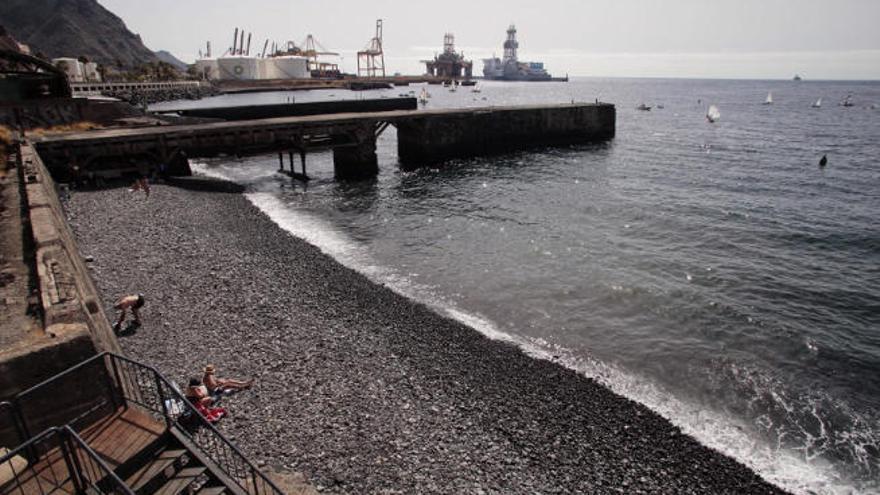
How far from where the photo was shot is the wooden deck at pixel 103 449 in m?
6.91

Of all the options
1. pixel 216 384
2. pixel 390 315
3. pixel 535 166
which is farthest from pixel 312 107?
pixel 216 384

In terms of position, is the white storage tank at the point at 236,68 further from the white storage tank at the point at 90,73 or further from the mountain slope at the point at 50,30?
the white storage tank at the point at 90,73

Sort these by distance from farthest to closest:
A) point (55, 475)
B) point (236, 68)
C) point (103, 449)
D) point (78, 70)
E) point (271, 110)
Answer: point (236, 68)
point (78, 70)
point (271, 110)
point (103, 449)
point (55, 475)

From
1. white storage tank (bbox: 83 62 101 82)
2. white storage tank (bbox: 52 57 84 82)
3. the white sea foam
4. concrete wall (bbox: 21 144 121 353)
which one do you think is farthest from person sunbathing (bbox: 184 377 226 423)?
white storage tank (bbox: 83 62 101 82)

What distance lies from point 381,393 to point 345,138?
3645 cm

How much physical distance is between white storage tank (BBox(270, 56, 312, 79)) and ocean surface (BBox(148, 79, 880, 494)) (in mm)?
145490

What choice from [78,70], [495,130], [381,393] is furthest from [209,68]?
[381,393]

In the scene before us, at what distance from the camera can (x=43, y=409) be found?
8.16 metres

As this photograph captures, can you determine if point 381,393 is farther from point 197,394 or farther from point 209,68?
point 209,68

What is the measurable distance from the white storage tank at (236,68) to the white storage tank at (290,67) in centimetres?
1084

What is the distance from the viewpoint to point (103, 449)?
7773 mm

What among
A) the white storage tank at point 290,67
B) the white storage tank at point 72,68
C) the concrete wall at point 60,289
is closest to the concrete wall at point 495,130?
the concrete wall at point 60,289

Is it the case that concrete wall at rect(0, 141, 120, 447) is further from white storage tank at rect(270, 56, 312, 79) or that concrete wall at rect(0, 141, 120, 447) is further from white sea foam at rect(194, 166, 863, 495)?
white storage tank at rect(270, 56, 312, 79)

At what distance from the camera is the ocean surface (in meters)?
14.0
